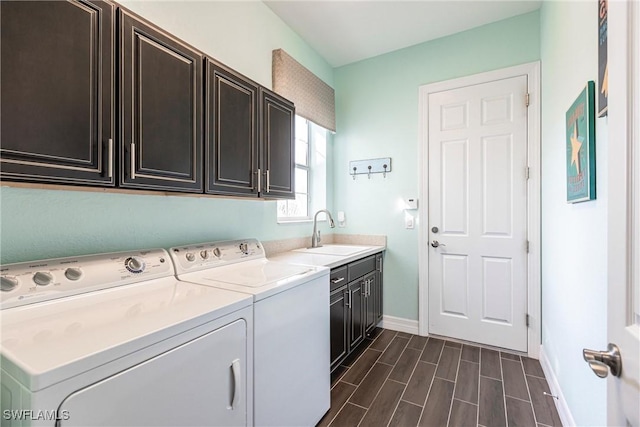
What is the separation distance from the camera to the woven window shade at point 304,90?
239 centimetres

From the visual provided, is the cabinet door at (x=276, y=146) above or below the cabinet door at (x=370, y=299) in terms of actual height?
above

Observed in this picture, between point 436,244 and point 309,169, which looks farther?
point 309,169

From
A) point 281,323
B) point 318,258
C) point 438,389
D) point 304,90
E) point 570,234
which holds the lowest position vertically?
point 438,389

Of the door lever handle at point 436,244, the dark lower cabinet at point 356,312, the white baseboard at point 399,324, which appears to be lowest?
the white baseboard at point 399,324

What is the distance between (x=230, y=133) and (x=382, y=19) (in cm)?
183

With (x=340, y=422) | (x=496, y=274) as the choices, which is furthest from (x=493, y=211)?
(x=340, y=422)

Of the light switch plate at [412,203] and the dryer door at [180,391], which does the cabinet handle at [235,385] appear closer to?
the dryer door at [180,391]

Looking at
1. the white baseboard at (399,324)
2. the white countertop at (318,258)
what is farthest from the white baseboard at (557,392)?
the white countertop at (318,258)

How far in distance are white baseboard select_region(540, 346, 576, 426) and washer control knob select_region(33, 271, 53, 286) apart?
251cm

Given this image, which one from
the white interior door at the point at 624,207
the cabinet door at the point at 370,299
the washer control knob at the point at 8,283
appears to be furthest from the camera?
the cabinet door at the point at 370,299

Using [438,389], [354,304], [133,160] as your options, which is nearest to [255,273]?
[133,160]

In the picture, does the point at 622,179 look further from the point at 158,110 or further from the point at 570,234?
the point at 158,110

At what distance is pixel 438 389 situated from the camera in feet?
6.45

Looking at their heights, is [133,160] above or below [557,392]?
above
